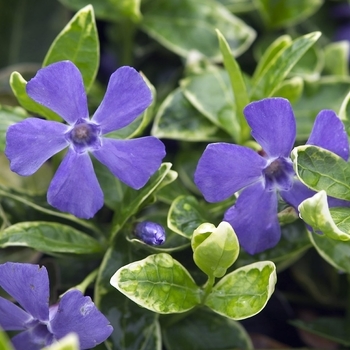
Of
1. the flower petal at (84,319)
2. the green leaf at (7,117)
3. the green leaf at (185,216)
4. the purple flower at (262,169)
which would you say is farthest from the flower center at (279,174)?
the green leaf at (7,117)

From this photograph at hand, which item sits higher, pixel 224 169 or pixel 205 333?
pixel 224 169

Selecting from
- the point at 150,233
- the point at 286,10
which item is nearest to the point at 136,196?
the point at 150,233

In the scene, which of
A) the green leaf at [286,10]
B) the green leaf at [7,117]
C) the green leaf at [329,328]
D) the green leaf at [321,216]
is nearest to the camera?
the green leaf at [321,216]

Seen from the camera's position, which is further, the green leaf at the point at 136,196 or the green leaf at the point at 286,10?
the green leaf at the point at 286,10

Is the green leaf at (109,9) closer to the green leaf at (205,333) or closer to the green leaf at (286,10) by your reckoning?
the green leaf at (286,10)

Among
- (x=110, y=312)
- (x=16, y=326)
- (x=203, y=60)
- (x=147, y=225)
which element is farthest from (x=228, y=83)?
(x=16, y=326)

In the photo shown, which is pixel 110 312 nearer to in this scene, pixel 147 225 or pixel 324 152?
pixel 147 225

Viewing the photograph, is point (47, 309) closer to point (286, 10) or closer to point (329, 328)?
point (329, 328)
